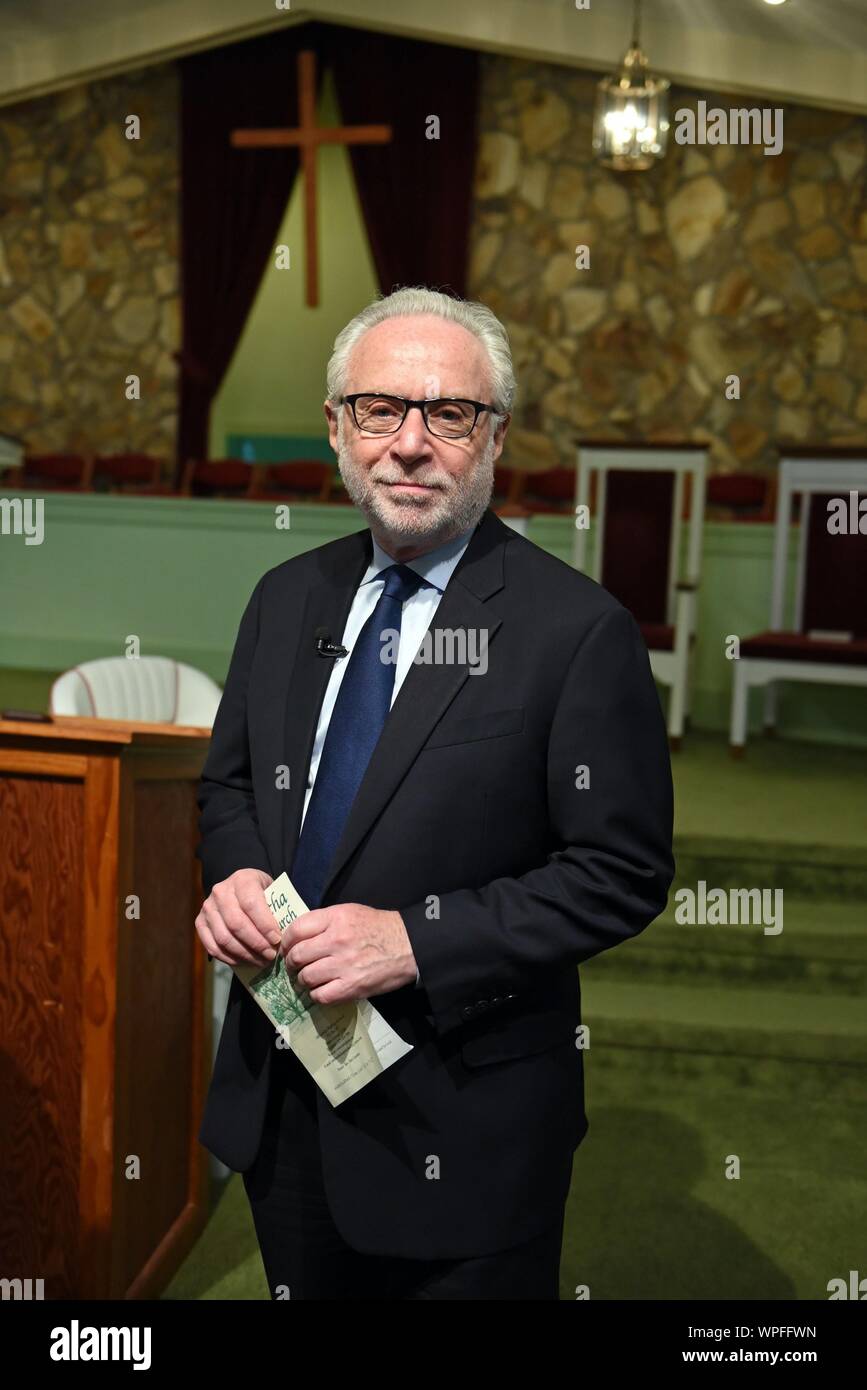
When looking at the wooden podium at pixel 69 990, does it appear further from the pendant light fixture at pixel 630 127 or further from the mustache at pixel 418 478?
the pendant light fixture at pixel 630 127

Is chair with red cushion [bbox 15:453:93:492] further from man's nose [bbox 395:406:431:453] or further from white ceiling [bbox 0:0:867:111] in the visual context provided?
man's nose [bbox 395:406:431:453]

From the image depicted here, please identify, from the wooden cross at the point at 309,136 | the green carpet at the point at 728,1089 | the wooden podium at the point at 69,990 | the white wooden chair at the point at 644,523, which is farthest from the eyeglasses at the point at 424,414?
the wooden cross at the point at 309,136

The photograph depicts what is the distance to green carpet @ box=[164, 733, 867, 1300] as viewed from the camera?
2.44 m

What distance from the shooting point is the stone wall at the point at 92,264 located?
27.6 feet

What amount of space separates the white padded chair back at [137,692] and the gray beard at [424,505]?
1.92 metres

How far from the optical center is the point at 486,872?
1.31 metres

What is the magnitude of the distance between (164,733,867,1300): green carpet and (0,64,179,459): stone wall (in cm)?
565

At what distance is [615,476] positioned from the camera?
5488 mm

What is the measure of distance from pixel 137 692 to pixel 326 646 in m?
2.14

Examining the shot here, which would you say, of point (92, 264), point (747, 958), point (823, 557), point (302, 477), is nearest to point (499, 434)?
point (747, 958)

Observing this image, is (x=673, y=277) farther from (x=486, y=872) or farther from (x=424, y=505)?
(x=486, y=872)

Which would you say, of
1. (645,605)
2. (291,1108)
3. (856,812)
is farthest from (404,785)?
(645,605)

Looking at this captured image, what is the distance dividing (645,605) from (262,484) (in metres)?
3.33

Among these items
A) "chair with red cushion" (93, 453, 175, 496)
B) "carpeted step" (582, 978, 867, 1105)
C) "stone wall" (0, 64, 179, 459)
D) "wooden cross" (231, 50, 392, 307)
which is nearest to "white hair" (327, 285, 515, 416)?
"carpeted step" (582, 978, 867, 1105)
